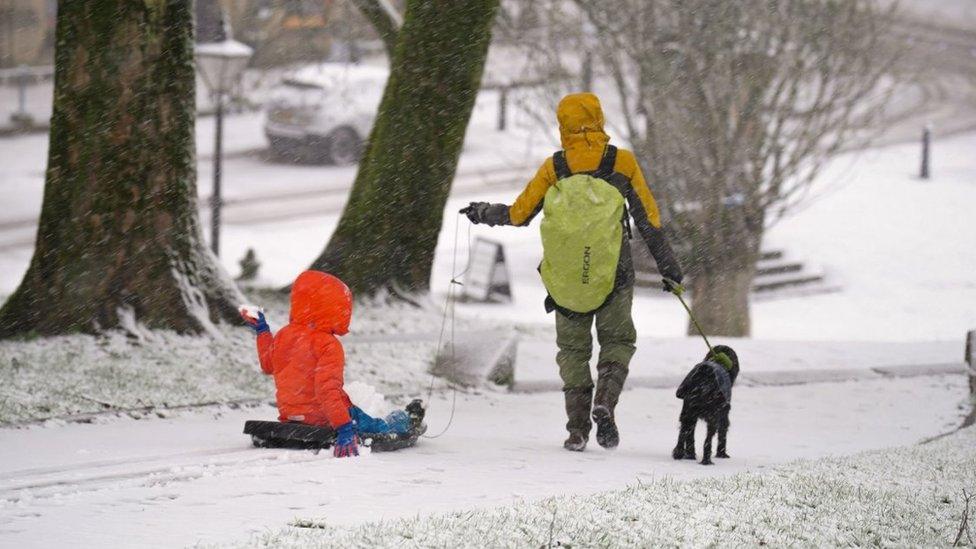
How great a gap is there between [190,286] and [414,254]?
2397mm

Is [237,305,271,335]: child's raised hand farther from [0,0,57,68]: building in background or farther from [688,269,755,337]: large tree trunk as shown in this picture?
[0,0,57,68]: building in background

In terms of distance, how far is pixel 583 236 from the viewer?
659 centimetres

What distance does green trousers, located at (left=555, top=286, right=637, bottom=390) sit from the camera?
6812mm

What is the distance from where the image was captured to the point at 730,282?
16.6m

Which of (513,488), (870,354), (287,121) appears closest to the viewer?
(513,488)

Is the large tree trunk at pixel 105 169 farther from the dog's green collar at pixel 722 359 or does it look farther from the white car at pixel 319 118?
the white car at pixel 319 118

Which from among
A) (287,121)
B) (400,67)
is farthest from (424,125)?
(287,121)

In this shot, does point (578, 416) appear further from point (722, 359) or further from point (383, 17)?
point (383, 17)

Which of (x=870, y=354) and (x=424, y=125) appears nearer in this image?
(x=424, y=125)

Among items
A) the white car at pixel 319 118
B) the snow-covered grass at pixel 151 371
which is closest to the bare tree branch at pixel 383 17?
the snow-covered grass at pixel 151 371

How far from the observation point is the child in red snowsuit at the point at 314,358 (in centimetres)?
621

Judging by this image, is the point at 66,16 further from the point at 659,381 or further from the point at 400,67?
the point at 659,381

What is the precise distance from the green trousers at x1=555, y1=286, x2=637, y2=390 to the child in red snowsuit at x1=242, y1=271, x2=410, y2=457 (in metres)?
1.10

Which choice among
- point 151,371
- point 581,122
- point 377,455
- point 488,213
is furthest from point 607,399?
→ point 151,371
